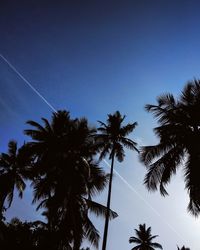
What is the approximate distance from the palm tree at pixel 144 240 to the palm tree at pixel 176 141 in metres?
37.5

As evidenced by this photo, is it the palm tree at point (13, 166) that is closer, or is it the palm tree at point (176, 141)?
the palm tree at point (176, 141)

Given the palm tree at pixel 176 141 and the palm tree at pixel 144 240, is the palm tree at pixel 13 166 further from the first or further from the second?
the palm tree at pixel 144 240

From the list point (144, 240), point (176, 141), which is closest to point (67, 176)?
point (176, 141)

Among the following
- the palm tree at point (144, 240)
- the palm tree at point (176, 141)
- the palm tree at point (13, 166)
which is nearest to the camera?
the palm tree at point (176, 141)

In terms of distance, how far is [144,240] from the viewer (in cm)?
4912

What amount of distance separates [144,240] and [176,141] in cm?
3959

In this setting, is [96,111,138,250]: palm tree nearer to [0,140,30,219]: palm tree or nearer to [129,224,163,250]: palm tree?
[0,140,30,219]: palm tree

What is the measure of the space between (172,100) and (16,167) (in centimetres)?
1582

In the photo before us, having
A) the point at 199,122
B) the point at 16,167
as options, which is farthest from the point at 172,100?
the point at 16,167

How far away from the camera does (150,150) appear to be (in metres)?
15.9

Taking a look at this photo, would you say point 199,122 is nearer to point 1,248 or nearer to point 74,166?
point 74,166

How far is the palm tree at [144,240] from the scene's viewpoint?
48.2m

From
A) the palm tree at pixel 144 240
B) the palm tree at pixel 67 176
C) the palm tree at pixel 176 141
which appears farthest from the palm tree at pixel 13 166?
the palm tree at pixel 144 240

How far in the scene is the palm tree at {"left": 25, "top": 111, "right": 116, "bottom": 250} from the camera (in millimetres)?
17562
